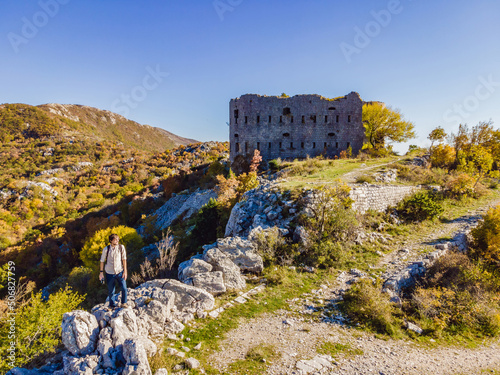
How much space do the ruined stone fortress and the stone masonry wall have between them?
14.8 m

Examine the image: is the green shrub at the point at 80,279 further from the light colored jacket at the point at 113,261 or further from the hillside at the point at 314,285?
the light colored jacket at the point at 113,261

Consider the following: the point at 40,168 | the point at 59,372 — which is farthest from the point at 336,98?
the point at 40,168

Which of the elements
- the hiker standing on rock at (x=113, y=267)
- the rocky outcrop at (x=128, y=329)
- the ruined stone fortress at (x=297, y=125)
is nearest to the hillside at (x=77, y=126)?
the ruined stone fortress at (x=297, y=125)

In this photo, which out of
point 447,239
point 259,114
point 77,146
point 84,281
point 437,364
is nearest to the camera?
point 437,364

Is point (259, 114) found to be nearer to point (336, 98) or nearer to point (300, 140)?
point (300, 140)

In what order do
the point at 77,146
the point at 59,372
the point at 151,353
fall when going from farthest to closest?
the point at 77,146
the point at 151,353
the point at 59,372

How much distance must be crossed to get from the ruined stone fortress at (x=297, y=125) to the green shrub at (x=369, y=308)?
22.6 m

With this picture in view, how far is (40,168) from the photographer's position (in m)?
61.5

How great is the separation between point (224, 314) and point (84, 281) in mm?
14241

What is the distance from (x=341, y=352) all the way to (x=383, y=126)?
2713 cm

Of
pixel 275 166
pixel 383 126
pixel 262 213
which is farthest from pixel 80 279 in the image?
pixel 383 126

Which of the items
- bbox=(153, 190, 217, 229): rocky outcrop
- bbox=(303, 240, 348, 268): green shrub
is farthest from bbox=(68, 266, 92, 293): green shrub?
bbox=(303, 240, 348, 268): green shrub

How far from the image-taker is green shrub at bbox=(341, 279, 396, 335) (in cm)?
556

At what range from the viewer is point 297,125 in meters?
27.9
